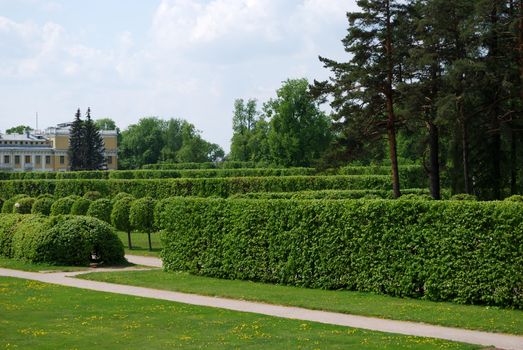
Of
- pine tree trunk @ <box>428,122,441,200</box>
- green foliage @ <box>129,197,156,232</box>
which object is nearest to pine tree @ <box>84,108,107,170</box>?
green foliage @ <box>129,197,156,232</box>

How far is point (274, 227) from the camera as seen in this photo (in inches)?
863

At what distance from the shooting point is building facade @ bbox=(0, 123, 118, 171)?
136750mm

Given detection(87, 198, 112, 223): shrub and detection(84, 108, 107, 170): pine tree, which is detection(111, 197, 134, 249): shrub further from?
detection(84, 108, 107, 170): pine tree

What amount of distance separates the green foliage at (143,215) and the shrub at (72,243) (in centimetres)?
551

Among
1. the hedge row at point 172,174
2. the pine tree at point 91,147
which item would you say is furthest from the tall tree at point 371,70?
the pine tree at point 91,147

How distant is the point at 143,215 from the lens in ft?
113

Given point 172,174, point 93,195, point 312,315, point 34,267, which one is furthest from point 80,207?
point 172,174

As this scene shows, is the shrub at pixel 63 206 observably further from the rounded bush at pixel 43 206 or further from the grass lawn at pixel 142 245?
the grass lawn at pixel 142 245

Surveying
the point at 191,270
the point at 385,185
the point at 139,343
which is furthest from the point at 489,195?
the point at 139,343

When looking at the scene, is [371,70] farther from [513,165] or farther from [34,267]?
[34,267]

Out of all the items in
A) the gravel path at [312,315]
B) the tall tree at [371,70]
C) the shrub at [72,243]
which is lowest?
the gravel path at [312,315]

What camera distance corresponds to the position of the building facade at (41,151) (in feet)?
449

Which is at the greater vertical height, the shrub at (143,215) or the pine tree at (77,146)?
the pine tree at (77,146)

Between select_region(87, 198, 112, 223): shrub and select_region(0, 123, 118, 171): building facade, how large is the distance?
318ft
